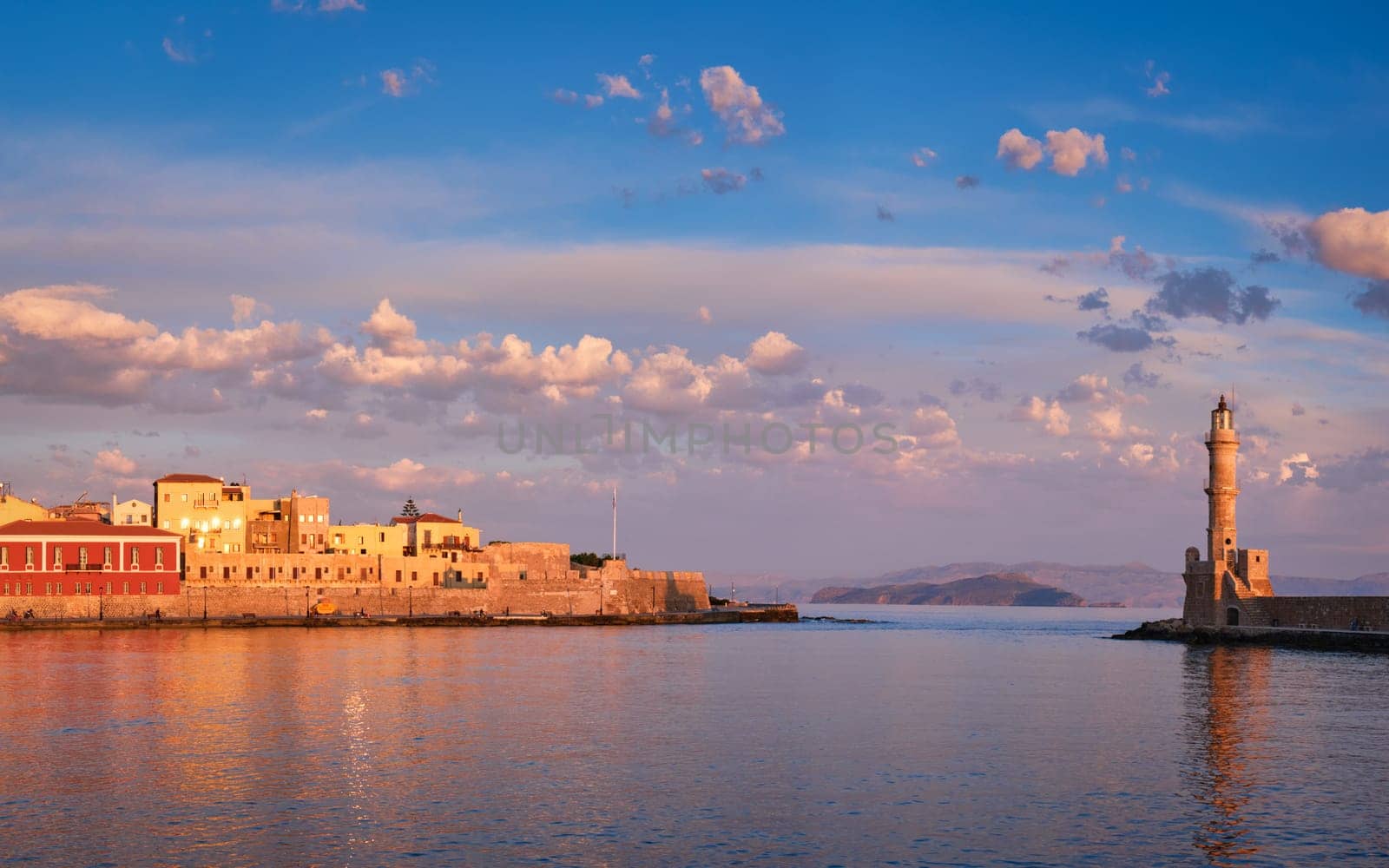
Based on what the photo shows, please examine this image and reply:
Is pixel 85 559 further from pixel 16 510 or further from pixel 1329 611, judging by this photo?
pixel 1329 611

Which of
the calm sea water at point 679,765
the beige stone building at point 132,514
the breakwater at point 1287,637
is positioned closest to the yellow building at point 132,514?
the beige stone building at point 132,514

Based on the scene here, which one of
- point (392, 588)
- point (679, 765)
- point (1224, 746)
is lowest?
point (392, 588)

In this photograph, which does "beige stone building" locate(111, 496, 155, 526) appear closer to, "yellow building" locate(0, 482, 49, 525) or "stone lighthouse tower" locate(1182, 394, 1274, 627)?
"yellow building" locate(0, 482, 49, 525)

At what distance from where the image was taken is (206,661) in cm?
6944

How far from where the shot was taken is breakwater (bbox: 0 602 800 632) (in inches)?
4013

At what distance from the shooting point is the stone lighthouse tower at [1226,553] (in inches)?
3708

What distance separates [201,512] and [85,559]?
19021 mm

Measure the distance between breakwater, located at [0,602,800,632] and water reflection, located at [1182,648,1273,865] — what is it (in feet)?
215

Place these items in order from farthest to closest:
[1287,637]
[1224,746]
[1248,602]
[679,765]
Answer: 1. [1248,602]
2. [1287,637]
3. [1224,746]
4. [679,765]

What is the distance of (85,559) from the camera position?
106 m

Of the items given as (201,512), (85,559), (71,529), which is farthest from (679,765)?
(201,512)

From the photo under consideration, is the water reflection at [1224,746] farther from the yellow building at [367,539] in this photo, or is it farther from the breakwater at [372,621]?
the yellow building at [367,539]

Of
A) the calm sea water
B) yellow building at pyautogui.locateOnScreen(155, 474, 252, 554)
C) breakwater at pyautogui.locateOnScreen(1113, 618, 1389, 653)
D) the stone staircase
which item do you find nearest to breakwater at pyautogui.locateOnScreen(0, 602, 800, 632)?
yellow building at pyautogui.locateOnScreen(155, 474, 252, 554)

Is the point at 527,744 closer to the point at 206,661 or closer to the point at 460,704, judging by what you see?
the point at 460,704
